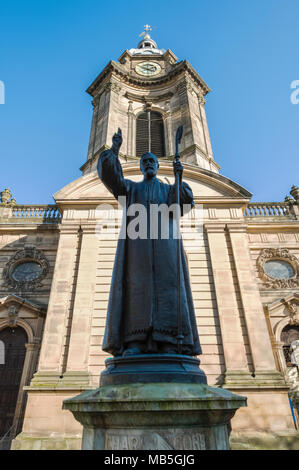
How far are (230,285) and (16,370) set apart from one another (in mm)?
9562

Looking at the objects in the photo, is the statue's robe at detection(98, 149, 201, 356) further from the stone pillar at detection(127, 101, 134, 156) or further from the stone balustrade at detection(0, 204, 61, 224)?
the stone pillar at detection(127, 101, 134, 156)

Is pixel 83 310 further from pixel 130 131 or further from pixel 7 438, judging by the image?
pixel 130 131

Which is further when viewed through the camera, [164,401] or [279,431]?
[279,431]

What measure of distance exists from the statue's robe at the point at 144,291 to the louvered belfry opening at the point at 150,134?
17.0m

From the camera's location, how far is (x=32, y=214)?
1675 centimetres

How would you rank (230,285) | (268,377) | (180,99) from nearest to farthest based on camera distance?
1. (268,377)
2. (230,285)
3. (180,99)

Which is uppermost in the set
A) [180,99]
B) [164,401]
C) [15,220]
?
[180,99]

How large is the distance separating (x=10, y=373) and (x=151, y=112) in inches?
815

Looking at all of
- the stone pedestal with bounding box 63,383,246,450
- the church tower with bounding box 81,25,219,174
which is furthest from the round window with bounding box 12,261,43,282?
the stone pedestal with bounding box 63,383,246,450

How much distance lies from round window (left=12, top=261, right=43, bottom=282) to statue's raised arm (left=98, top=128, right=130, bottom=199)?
11.6 meters

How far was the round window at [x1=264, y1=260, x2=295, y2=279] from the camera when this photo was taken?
14211 millimetres

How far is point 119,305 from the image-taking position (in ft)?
12.1
